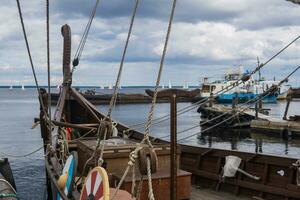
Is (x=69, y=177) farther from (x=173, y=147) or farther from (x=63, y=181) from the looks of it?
(x=173, y=147)

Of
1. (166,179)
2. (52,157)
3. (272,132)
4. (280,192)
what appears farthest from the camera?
(272,132)

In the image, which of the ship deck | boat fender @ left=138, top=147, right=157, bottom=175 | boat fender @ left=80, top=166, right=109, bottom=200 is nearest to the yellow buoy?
boat fender @ left=80, top=166, right=109, bottom=200

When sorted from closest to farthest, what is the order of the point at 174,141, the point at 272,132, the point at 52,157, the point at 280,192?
the point at 174,141
the point at 280,192
the point at 52,157
the point at 272,132

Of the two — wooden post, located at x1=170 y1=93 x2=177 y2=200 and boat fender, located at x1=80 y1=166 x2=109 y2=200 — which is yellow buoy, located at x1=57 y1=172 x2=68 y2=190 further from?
wooden post, located at x1=170 y1=93 x2=177 y2=200

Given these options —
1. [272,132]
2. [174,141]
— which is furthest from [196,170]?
[272,132]

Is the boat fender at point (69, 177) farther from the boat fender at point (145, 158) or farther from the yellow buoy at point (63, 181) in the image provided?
the boat fender at point (145, 158)

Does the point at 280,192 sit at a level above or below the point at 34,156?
above

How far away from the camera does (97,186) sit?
4.72 metres

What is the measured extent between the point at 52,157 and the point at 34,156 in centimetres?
1924

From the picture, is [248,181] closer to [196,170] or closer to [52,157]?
[196,170]

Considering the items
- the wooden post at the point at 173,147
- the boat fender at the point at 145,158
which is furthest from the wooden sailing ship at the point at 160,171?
the wooden post at the point at 173,147

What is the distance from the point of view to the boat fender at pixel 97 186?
4473mm

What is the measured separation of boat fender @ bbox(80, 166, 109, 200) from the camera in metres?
4.47

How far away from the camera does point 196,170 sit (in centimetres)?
1005
